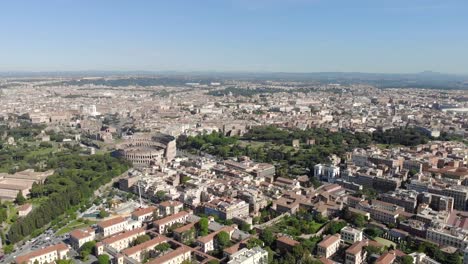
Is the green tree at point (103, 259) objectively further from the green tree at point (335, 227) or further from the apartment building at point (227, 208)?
the green tree at point (335, 227)

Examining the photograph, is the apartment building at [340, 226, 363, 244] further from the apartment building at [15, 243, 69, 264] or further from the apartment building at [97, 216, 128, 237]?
the apartment building at [15, 243, 69, 264]

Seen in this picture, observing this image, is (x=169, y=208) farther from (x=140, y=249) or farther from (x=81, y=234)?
(x=81, y=234)

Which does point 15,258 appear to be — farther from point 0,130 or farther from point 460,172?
point 0,130

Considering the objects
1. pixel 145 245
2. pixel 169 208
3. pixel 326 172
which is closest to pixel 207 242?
pixel 145 245

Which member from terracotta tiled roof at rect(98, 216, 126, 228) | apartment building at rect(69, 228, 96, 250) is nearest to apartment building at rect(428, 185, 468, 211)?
terracotta tiled roof at rect(98, 216, 126, 228)

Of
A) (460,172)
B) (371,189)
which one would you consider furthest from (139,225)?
(460,172)

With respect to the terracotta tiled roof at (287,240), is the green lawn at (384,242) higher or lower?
lower

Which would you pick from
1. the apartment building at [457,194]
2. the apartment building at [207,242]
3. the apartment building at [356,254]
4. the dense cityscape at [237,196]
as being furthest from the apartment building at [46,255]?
the apartment building at [457,194]
